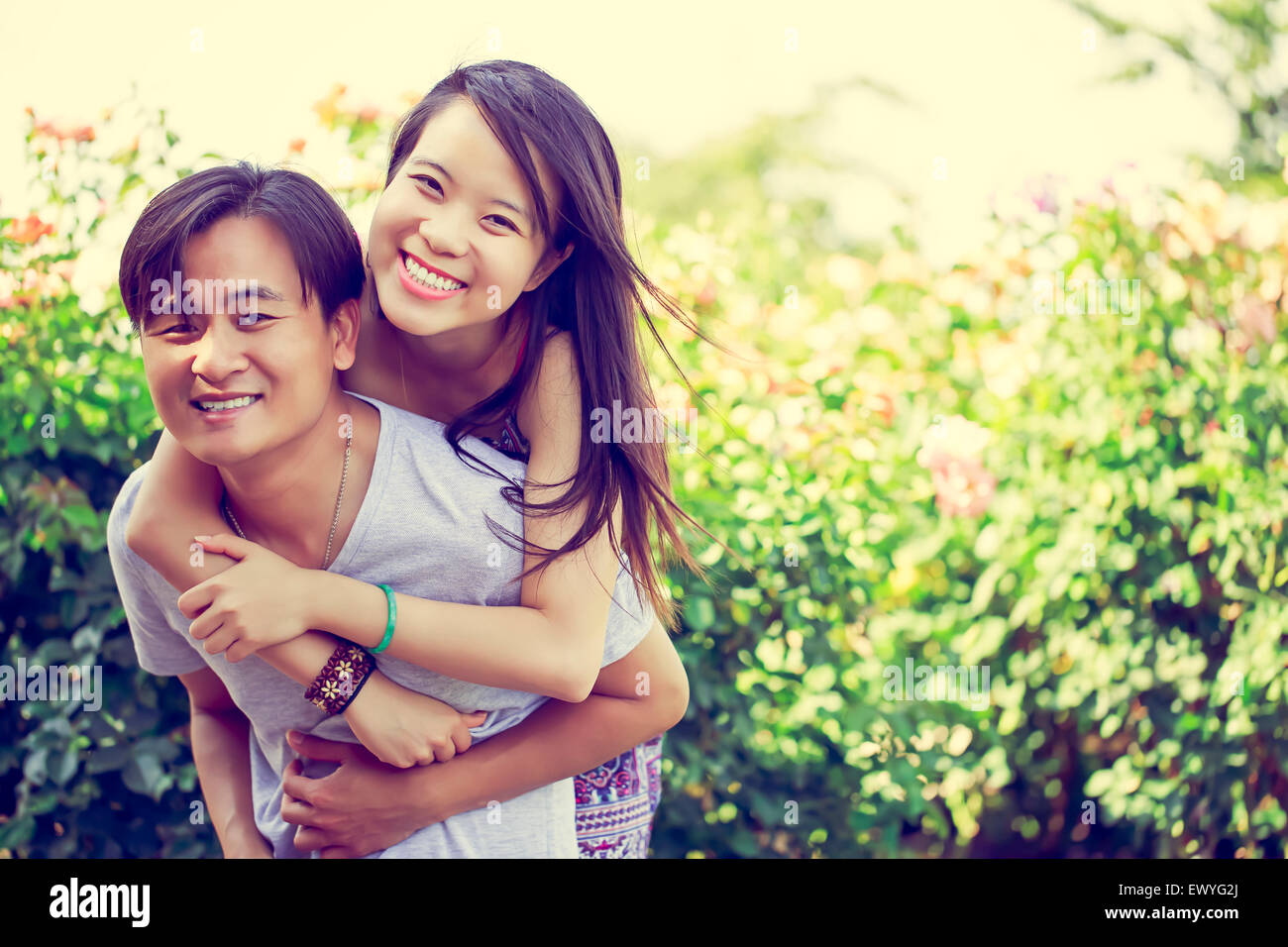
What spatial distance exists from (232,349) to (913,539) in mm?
2253

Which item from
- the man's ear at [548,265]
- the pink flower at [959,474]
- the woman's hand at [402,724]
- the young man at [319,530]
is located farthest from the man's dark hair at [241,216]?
the pink flower at [959,474]

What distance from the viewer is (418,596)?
1569 millimetres

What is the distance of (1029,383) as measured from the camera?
3.19 m

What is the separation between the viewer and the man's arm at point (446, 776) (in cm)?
158

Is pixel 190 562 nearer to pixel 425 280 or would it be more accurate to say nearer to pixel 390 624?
pixel 390 624

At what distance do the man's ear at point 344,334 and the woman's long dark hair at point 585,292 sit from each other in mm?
201

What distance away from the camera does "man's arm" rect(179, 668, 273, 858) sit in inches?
68.2

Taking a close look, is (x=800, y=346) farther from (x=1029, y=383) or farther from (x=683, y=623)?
(x=683, y=623)

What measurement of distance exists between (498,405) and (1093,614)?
2.15 meters

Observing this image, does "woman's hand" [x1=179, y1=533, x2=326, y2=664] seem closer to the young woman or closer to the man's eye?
the young woman

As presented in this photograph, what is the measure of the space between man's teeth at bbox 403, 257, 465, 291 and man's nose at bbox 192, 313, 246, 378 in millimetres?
319

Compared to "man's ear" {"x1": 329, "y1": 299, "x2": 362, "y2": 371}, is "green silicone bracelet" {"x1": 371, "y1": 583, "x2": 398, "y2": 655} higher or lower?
lower

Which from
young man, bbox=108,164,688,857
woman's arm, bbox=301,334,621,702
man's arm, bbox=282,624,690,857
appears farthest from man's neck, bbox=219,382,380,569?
man's arm, bbox=282,624,690,857

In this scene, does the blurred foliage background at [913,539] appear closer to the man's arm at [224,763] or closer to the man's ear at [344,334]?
the man's arm at [224,763]
